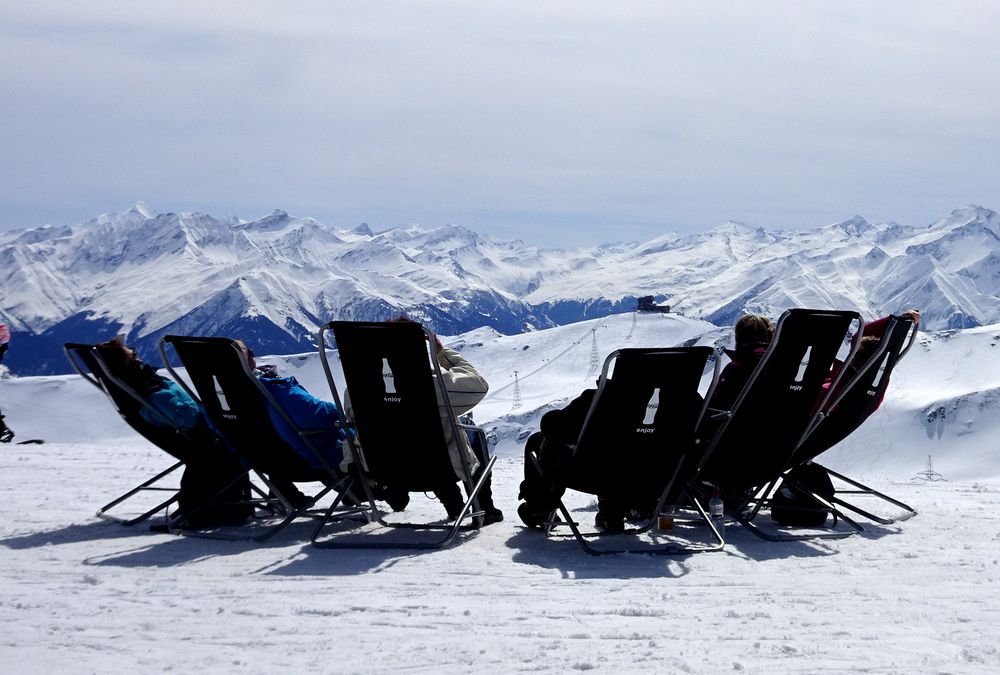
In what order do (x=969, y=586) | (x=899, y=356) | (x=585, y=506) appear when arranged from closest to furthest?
1. (x=969, y=586)
2. (x=899, y=356)
3. (x=585, y=506)

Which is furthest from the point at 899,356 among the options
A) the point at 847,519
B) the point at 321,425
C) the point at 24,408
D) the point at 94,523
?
the point at 24,408

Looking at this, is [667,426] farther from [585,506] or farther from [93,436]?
[93,436]

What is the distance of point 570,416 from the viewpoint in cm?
688

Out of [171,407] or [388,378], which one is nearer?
[388,378]

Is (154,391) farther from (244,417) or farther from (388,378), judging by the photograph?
(388,378)

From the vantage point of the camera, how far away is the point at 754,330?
7.36 m

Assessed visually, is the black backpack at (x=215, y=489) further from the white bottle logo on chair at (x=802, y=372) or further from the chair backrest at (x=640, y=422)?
the white bottle logo on chair at (x=802, y=372)

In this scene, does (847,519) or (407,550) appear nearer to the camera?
(407,550)

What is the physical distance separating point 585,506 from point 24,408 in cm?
14339

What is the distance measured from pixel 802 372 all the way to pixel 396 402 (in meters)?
2.64

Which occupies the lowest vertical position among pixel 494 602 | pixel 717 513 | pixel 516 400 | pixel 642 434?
pixel 516 400

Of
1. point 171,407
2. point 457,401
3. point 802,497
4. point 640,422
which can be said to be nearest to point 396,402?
point 457,401

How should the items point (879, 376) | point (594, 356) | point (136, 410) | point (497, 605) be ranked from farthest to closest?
1. point (594, 356)
2. point (879, 376)
3. point (136, 410)
4. point (497, 605)

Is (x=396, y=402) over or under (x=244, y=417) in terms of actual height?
over
